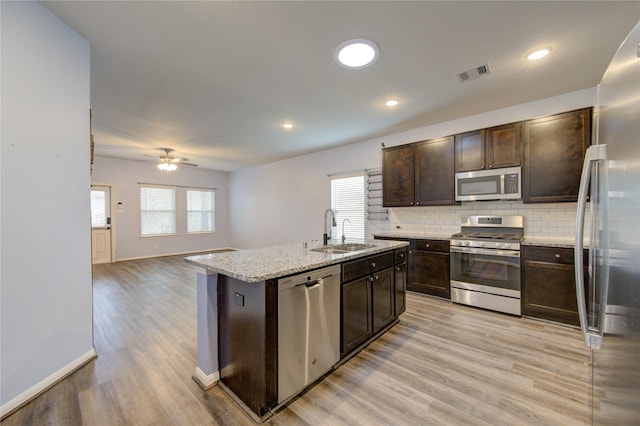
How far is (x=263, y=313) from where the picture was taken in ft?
5.10

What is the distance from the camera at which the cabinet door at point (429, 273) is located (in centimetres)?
362

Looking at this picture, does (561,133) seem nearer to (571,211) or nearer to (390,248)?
(571,211)

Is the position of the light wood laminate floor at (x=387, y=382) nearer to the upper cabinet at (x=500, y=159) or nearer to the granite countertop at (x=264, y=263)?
the granite countertop at (x=264, y=263)

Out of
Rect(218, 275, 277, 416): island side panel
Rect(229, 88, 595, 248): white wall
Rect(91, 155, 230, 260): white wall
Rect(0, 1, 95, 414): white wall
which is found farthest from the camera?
Rect(91, 155, 230, 260): white wall

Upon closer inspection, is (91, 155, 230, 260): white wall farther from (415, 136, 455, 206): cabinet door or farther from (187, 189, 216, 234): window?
(415, 136, 455, 206): cabinet door

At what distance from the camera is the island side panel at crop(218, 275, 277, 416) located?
1567 millimetres

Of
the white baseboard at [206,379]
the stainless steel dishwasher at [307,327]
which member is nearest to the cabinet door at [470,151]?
the stainless steel dishwasher at [307,327]

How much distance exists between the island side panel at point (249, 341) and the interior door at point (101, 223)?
664 centimetres

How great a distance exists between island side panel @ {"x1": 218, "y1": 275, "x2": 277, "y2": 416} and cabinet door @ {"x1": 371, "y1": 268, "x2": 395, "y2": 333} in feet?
3.94

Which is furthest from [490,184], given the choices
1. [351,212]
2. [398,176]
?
[351,212]

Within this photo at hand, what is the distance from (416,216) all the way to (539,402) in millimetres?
2995

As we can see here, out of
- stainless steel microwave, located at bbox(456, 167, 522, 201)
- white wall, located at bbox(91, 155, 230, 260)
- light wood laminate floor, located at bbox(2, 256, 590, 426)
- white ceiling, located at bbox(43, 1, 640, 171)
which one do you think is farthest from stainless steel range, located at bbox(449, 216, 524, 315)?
white wall, located at bbox(91, 155, 230, 260)

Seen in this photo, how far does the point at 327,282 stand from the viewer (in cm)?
195

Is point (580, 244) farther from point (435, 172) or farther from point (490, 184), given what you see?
point (435, 172)
